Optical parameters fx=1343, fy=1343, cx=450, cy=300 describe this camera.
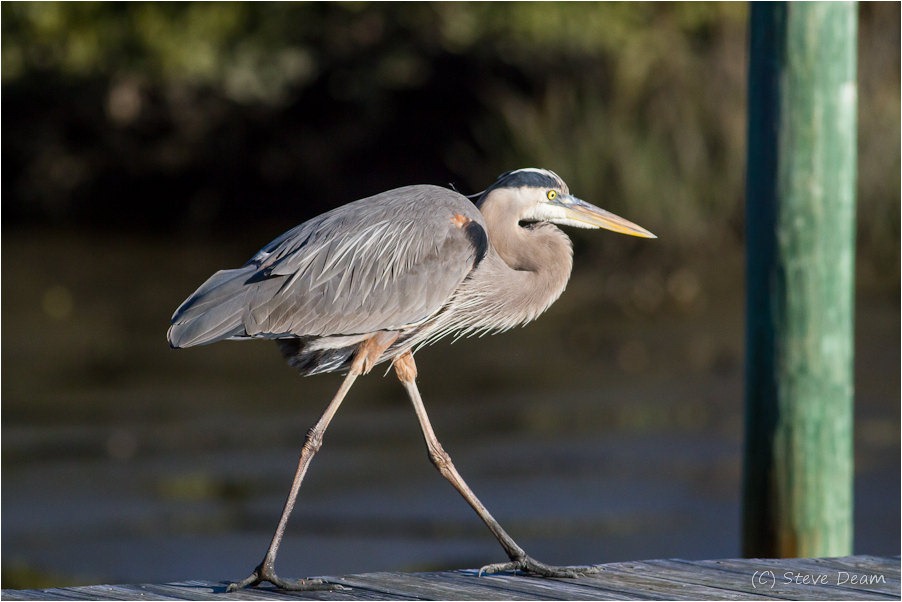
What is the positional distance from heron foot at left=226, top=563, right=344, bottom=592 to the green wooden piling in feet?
6.45

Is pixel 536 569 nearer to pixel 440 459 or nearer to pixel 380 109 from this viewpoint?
pixel 440 459

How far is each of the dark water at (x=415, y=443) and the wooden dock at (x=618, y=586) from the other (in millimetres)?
2760

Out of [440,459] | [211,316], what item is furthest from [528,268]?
[211,316]

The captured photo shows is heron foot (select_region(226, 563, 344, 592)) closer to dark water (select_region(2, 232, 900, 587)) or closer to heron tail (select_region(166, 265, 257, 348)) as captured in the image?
heron tail (select_region(166, 265, 257, 348))

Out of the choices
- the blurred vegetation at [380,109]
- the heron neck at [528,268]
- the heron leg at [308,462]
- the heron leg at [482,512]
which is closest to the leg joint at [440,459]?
the heron leg at [482,512]

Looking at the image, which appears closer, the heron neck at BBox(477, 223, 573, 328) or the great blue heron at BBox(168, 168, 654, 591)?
the great blue heron at BBox(168, 168, 654, 591)

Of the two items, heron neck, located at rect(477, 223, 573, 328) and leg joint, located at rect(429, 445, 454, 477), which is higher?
heron neck, located at rect(477, 223, 573, 328)

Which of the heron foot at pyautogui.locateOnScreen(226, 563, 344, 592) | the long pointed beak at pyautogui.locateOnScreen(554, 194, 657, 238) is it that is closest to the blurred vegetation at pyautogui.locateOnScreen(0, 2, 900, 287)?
the long pointed beak at pyautogui.locateOnScreen(554, 194, 657, 238)

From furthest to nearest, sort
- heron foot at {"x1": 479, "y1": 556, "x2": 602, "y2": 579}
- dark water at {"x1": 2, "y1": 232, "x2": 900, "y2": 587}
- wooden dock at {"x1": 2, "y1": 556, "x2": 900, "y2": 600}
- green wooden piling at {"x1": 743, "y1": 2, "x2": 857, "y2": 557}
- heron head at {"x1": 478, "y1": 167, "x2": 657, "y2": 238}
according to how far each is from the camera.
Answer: dark water at {"x1": 2, "y1": 232, "x2": 900, "y2": 587} < green wooden piling at {"x1": 743, "y1": 2, "x2": 857, "y2": 557} < heron head at {"x1": 478, "y1": 167, "x2": 657, "y2": 238} < heron foot at {"x1": 479, "y1": 556, "x2": 602, "y2": 579} < wooden dock at {"x1": 2, "y1": 556, "x2": 900, "y2": 600}

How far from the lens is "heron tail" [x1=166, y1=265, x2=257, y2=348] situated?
393 centimetres

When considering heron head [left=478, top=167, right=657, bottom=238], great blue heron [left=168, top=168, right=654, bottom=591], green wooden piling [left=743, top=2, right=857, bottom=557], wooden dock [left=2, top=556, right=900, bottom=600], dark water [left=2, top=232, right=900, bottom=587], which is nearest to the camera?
wooden dock [left=2, top=556, right=900, bottom=600]

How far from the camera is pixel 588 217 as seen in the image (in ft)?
14.5

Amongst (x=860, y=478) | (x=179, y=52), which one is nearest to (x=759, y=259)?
(x=860, y=478)

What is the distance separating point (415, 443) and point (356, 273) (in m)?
4.85
